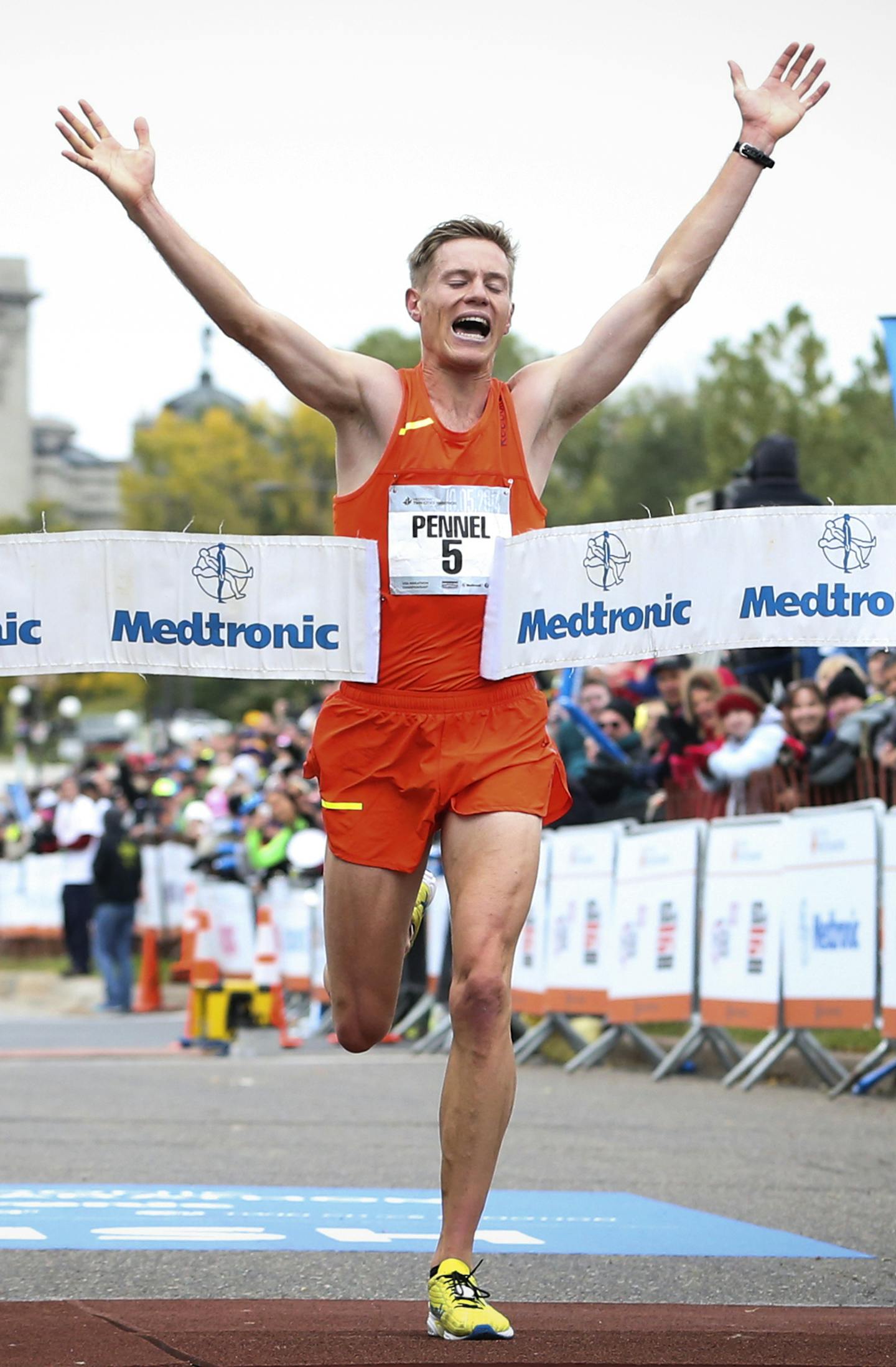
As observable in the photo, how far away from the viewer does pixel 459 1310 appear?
4.84 meters

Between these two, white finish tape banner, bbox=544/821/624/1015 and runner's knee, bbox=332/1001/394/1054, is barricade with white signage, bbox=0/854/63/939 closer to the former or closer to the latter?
white finish tape banner, bbox=544/821/624/1015

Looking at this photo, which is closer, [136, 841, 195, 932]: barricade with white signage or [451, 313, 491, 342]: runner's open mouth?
[451, 313, 491, 342]: runner's open mouth

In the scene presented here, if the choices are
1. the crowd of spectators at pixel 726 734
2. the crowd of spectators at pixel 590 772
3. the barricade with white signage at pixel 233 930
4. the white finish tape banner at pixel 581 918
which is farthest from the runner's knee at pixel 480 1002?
the barricade with white signage at pixel 233 930

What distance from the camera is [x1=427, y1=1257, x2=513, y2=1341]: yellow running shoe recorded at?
189 inches

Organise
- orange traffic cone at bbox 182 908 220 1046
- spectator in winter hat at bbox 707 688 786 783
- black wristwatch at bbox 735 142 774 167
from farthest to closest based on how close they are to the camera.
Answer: orange traffic cone at bbox 182 908 220 1046
spectator in winter hat at bbox 707 688 786 783
black wristwatch at bbox 735 142 774 167

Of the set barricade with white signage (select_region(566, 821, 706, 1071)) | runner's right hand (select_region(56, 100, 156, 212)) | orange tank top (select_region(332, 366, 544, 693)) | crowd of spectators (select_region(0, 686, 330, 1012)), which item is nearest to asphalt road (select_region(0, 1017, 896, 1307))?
barricade with white signage (select_region(566, 821, 706, 1071))

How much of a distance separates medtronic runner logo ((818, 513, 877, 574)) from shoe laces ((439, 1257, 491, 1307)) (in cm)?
224

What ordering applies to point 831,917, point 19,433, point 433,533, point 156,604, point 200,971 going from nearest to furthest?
point 433,533 → point 156,604 → point 831,917 → point 200,971 → point 19,433

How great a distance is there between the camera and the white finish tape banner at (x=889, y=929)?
11156 mm

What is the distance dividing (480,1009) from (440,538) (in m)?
1.14

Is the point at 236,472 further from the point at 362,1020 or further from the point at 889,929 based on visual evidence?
the point at 362,1020

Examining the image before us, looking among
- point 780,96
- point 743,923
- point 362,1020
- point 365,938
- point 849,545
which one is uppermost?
point 780,96

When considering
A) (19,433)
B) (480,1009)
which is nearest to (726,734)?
(480,1009)

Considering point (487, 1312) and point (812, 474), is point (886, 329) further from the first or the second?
point (812, 474)
